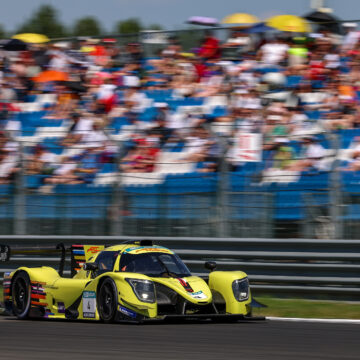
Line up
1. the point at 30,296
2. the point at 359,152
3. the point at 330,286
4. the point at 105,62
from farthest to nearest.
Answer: the point at 105,62
the point at 359,152
the point at 330,286
the point at 30,296

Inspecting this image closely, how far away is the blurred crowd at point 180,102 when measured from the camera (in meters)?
10.7

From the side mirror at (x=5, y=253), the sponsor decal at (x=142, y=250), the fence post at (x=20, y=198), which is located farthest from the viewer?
the fence post at (x=20, y=198)

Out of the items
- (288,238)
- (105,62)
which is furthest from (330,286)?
(105,62)

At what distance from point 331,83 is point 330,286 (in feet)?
13.9

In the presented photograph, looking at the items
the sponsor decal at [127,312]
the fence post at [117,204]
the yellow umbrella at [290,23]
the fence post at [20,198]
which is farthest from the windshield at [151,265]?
the yellow umbrella at [290,23]

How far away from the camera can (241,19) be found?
1516 cm

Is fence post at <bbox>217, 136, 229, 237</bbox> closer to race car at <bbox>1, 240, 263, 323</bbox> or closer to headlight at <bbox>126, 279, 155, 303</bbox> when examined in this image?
race car at <bbox>1, 240, 263, 323</bbox>

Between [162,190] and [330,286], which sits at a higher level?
[162,190]

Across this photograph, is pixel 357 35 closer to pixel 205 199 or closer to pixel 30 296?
pixel 205 199

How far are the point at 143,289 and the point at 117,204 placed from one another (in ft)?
9.20

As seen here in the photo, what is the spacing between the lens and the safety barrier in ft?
31.4

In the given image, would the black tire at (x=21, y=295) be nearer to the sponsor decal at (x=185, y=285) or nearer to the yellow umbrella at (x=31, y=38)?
the sponsor decal at (x=185, y=285)

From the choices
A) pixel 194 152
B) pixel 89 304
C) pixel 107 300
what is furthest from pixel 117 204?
pixel 107 300

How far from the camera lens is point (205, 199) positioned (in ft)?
32.6
